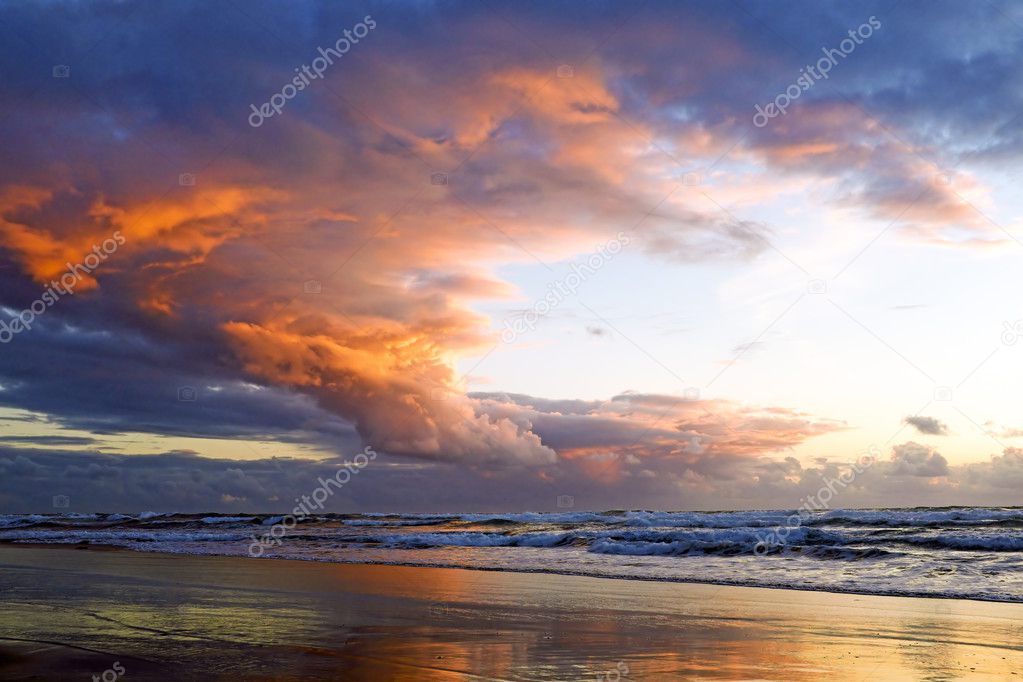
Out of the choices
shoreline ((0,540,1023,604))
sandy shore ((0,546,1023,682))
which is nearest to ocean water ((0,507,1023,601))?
shoreline ((0,540,1023,604))

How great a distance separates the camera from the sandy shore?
8.38m

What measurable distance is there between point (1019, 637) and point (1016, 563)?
15.2m

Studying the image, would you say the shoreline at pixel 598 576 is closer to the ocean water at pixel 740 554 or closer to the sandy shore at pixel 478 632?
the ocean water at pixel 740 554

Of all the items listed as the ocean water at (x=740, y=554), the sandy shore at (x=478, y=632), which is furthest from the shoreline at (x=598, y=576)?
the sandy shore at (x=478, y=632)

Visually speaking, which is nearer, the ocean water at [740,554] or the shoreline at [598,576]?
the shoreline at [598,576]

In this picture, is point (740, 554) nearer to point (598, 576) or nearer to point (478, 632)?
point (598, 576)

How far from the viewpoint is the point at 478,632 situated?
1109 centimetres

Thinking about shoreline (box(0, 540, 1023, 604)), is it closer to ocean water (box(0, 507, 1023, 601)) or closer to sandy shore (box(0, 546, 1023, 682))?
ocean water (box(0, 507, 1023, 601))

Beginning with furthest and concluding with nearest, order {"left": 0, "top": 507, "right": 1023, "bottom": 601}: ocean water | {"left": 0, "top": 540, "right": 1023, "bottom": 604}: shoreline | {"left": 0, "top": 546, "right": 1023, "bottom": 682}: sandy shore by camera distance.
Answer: {"left": 0, "top": 507, "right": 1023, "bottom": 601}: ocean water < {"left": 0, "top": 540, "right": 1023, "bottom": 604}: shoreline < {"left": 0, "top": 546, "right": 1023, "bottom": 682}: sandy shore

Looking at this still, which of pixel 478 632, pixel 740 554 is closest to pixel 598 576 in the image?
pixel 740 554

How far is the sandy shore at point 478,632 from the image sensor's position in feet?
27.5

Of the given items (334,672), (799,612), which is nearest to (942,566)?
(799,612)

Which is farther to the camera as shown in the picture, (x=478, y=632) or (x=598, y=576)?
(x=598, y=576)

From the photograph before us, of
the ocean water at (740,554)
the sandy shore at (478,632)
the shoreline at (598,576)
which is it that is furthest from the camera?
the ocean water at (740,554)
